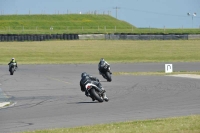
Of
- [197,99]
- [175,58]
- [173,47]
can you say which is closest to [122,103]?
[197,99]

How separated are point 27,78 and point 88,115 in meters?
20.2

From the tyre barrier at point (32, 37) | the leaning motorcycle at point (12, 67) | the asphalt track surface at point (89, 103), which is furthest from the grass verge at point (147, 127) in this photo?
the tyre barrier at point (32, 37)

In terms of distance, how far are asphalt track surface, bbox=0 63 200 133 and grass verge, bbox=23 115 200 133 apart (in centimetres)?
122

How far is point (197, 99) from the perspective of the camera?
24234 mm

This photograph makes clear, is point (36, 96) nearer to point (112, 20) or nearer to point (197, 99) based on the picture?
point (197, 99)

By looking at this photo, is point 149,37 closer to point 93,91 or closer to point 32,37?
point 32,37

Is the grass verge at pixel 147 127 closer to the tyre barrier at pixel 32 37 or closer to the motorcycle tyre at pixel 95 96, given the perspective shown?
the motorcycle tyre at pixel 95 96

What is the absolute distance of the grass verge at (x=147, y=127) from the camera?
50.5 ft

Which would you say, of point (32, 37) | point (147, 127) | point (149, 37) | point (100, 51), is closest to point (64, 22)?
point (149, 37)

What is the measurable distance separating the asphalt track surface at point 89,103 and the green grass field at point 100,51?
100 feet

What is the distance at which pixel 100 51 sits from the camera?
72.5 m

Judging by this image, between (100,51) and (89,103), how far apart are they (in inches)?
1924

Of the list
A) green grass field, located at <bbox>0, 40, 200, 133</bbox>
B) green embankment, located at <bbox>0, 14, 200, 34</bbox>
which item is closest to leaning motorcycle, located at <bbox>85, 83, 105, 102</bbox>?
green grass field, located at <bbox>0, 40, 200, 133</bbox>

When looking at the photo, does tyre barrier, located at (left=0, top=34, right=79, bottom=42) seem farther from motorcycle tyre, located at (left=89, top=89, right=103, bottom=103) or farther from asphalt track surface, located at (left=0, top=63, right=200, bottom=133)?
motorcycle tyre, located at (left=89, top=89, right=103, bottom=103)
